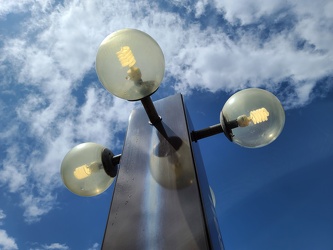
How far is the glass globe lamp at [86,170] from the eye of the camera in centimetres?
266

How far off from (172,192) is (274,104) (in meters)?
1.35

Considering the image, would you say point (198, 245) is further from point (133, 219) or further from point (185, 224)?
point (133, 219)

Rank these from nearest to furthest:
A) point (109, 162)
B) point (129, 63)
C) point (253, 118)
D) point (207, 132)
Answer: point (129, 63)
point (253, 118)
point (207, 132)
point (109, 162)

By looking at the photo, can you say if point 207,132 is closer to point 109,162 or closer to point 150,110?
point 150,110

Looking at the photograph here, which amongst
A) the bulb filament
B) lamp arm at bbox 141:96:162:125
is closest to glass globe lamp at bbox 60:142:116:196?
lamp arm at bbox 141:96:162:125

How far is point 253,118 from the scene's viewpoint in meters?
2.43

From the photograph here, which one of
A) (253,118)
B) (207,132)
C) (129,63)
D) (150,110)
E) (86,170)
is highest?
(129,63)

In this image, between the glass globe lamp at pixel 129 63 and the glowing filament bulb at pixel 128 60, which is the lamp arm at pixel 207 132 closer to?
the glass globe lamp at pixel 129 63

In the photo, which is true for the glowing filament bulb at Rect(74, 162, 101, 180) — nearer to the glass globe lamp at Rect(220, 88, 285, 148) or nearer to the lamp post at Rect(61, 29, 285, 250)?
the lamp post at Rect(61, 29, 285, 250)

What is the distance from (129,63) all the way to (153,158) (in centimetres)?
83

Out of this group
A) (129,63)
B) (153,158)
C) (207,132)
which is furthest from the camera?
(207,132)

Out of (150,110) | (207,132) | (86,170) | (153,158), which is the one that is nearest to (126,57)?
(150,110)

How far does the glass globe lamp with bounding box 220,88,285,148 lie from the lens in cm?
244

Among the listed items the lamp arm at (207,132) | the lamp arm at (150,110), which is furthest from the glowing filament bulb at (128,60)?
the lamp arm at (207,132)
